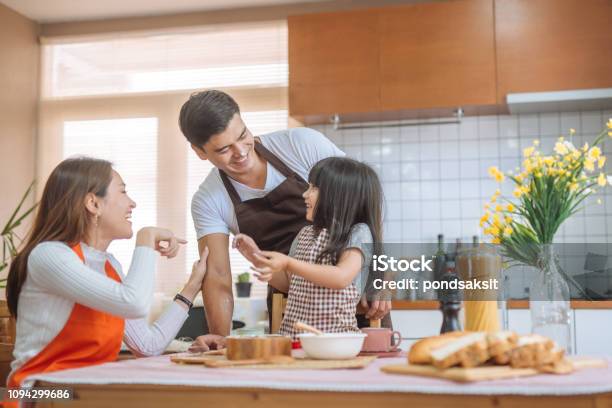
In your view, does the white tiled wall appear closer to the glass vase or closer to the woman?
the woman

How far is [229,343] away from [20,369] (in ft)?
1.50

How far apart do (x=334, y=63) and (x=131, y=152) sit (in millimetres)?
1496

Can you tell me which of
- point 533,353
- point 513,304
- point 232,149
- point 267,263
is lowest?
point 513,304

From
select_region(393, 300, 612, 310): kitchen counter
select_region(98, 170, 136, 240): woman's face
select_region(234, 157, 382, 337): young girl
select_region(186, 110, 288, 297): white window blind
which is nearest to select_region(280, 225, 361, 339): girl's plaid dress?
select_region(234, 157, 382, 337): young girl

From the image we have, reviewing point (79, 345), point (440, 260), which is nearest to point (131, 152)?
point (440, 260)

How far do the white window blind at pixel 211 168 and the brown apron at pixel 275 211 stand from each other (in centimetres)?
221

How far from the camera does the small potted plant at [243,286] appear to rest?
160 inches

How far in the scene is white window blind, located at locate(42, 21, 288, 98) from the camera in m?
4.43

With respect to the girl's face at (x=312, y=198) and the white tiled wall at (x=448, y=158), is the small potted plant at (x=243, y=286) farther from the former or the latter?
the girl's face at (x=312, y=198)

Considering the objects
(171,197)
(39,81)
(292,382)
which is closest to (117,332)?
(292,382)

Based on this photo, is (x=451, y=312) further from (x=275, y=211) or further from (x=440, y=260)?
(x=440, y=260)

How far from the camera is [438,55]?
12.2 ft

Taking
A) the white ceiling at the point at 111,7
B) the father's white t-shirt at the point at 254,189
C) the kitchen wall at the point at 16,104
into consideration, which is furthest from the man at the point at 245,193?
the kitchen wall at the point at 16,104

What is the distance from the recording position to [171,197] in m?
4.50
